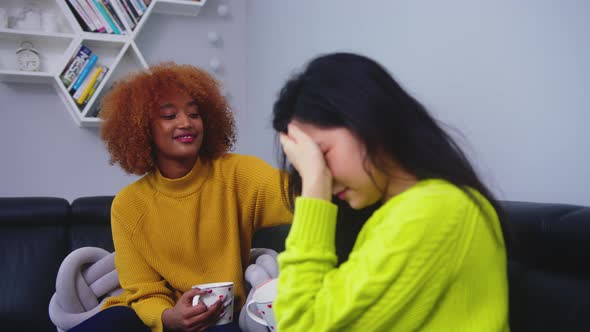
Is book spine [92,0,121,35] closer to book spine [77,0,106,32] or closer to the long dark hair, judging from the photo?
book spine [77,0,106,32]

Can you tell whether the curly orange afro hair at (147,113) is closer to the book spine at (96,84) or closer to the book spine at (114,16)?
the book spine at (96,84)

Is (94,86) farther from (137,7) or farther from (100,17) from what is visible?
(137,7)

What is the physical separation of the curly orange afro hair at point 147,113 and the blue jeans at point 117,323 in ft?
1.50

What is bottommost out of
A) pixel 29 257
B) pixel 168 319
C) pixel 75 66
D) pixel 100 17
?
pixel 29 257

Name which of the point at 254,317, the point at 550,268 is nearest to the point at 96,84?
the point at 254,317

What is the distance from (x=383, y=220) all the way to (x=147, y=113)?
41.0 inches

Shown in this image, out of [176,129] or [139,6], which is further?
[139,6]

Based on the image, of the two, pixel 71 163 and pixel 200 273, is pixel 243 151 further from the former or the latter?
pixel 200 273

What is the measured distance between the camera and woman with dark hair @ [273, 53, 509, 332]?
0.73 m

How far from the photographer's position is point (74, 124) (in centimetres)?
275

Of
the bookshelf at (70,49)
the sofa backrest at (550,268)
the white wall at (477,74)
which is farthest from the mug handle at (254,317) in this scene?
the bookshelf at (70,49)

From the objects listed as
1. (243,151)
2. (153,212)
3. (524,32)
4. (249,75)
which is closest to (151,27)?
(249,75)

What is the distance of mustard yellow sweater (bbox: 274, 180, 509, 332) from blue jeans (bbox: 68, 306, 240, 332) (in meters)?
0.61

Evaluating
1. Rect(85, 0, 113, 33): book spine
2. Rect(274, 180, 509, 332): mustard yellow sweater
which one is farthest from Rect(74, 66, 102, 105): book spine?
Rect(274, 180, 509, 332): mustard yellow sweater
